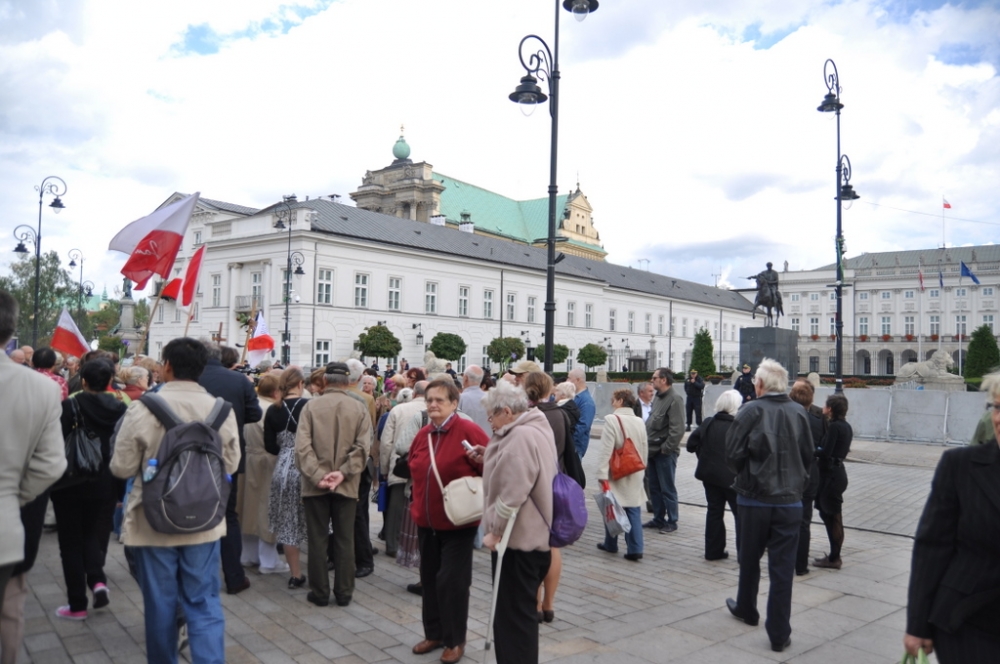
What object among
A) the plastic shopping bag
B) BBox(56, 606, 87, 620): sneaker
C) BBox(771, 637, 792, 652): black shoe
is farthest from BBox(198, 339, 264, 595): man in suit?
BBox(771, 637, 792, 652): black shoe

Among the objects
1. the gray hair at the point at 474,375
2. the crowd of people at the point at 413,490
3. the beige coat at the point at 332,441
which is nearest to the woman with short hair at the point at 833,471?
the crowd of people at the point at 413,490

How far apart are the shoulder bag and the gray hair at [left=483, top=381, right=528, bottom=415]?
3.47m

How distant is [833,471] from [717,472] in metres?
1.13

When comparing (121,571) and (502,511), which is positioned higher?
(502,511)

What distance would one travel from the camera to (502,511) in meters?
4.38

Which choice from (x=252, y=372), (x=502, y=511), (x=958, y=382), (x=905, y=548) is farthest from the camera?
(x=958, y=382)

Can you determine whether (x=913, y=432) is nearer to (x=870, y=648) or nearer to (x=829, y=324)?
(x=870, y=648)

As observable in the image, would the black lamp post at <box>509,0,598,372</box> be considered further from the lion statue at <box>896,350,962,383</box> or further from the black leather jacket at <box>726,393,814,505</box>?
the lion statue at <box>896,350,962,383</box>

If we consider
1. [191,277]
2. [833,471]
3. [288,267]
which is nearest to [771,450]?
[833,471]

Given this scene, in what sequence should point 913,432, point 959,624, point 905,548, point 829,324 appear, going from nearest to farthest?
point 959,624
point 905,548
point 913,432
point 829,324

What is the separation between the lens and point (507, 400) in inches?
184

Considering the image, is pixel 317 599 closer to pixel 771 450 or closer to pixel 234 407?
pixel 234 407

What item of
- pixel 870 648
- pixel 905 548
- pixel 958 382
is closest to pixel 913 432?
pixel 958 382

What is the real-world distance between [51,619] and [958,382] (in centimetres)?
3079
